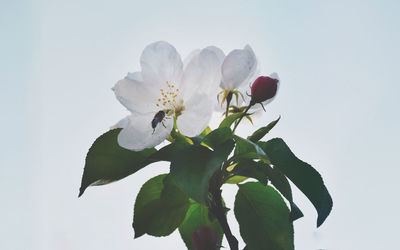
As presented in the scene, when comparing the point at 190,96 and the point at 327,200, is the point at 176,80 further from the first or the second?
the point at 327,200

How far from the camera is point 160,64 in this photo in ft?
2.23

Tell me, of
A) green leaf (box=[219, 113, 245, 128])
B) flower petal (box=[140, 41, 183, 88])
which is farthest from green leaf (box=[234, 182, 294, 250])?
flower petal (box=[140, 41, 183, 88])

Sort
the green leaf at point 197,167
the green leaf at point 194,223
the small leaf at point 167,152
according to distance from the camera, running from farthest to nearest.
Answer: the green leaf at point 194,223
the small leaf at point 167,152
the green leaf at point 197,167

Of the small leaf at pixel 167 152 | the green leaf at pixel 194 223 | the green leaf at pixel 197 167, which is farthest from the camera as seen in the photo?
the green leaf at pixel 194 223

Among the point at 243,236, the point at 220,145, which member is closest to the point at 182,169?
the point at 220,145

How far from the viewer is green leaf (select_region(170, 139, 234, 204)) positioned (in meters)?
0.53

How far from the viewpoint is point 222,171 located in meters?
0.65

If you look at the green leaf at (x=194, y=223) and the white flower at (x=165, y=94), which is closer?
the white flower at (x=165, y=94)

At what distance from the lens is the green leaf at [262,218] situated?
0.64 m

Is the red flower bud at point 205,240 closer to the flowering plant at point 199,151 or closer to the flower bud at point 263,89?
the flowering plant at point 199,151

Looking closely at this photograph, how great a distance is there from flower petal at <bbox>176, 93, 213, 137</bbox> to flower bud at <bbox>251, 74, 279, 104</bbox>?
10 centimetres

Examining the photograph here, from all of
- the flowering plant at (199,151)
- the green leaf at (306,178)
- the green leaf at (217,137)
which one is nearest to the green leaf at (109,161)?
the flowering plant at (199,151)

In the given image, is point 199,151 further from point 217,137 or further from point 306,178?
point 306,178

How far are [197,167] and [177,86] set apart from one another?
0.58 ft
